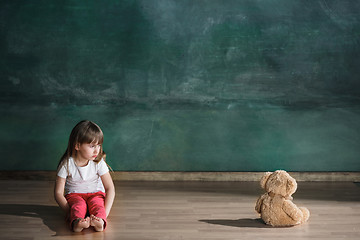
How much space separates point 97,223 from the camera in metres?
2.49

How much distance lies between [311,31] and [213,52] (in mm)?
777

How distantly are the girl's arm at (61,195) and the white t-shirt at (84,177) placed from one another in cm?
6

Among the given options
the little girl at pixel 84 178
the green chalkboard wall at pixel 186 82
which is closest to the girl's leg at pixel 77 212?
the little girl at pixel 84 178

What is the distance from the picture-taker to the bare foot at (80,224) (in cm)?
247

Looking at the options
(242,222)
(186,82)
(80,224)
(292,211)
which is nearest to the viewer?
(80,224)

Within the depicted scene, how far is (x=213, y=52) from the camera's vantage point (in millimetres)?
3809

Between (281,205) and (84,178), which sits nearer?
(281,205)

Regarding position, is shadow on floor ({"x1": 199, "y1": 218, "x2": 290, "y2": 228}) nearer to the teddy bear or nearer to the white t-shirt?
the teddy bear

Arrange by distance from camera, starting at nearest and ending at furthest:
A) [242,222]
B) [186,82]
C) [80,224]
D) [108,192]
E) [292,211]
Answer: [80,224]
[292,211]
[242,222]
[108,192]
[186,82]

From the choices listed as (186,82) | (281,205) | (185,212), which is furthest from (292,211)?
(186,82)

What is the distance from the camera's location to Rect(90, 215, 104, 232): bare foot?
8.18 ft

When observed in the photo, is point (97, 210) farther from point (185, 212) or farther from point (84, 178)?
point (185, 212)

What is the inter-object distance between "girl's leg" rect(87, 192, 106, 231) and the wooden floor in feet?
0.16

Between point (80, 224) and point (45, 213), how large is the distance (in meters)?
0.50
